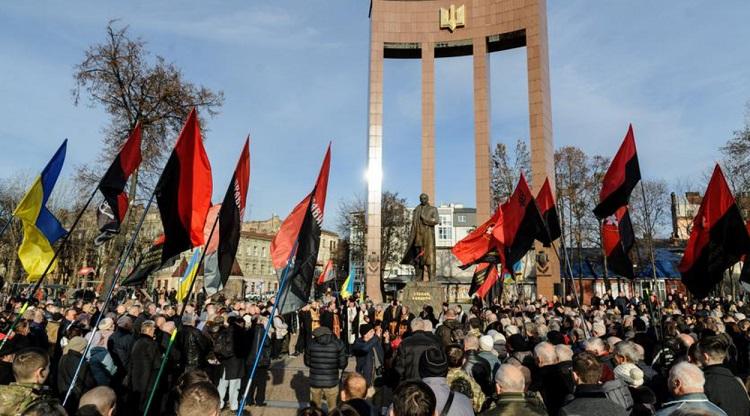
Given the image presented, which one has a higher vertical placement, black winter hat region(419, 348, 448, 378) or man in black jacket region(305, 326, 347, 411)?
black winter hat region(419, 348, 448, 378)

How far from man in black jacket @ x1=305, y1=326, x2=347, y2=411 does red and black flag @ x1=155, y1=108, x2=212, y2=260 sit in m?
2.14

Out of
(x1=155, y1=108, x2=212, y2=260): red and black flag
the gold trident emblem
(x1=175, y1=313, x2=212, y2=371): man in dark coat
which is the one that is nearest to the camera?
(x1=155, y1=108, x2=212, y2=260): red and black flag

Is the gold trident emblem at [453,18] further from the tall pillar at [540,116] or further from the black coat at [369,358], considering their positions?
the black coat at [369,358]

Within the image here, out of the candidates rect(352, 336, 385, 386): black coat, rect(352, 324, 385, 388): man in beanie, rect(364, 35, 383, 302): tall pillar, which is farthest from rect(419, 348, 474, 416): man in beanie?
rect(364, 35, 383, 302): tall pillar

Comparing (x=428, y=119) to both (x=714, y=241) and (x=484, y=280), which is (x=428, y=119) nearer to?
(x=484, y=280)

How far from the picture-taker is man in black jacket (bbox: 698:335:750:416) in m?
4.00

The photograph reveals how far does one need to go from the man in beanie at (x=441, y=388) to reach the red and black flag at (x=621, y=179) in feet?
17.7

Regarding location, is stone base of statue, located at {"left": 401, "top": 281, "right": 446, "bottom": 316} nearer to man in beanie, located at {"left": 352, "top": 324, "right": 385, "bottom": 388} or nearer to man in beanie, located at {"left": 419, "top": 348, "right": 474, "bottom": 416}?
man in beanie, located at {"left": 352, "top": 324, "right": 385, "bottom": 388}

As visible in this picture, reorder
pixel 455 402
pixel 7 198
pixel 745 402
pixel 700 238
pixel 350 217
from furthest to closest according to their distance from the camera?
1. pixel 350 217
2. pixel 7 198
3. pixel 700 238
4. pixel 745 402
5. pixel 455 402

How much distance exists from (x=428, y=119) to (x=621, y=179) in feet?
71.5

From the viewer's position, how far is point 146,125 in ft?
73.7

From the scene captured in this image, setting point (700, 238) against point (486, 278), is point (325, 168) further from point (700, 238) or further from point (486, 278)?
point (486, 278)

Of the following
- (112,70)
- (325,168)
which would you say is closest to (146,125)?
(112,70)

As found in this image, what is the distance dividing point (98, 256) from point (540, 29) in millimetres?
42506
